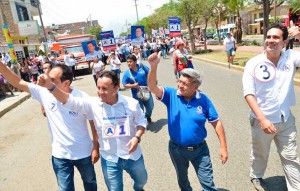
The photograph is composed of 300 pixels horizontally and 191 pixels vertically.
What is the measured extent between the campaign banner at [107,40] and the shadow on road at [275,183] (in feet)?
47.9

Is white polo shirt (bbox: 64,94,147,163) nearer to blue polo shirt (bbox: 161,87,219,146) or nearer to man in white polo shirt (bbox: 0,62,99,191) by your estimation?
man in white polo shirt (bbox: 0,62,99,191)

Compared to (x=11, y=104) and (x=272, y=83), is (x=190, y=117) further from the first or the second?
(x=11, y=104)

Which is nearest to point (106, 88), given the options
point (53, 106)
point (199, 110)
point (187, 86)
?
point (53, 106)

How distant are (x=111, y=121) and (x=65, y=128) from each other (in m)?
0.49

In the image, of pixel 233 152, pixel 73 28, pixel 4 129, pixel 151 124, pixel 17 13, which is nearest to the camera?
pixel 233 152

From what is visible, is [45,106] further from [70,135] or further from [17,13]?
[17,13]

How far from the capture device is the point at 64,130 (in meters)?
3.01

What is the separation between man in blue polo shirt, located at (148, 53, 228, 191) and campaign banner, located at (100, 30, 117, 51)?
1490 centimetres

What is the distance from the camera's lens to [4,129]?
28.2 ft

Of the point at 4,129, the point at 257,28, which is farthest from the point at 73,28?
the point at 4,129

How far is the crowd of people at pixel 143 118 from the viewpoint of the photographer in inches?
115

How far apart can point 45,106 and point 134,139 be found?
968 mm

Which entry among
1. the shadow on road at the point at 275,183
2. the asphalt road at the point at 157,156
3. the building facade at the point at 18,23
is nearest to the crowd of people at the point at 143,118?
the shadow on road at the point at 275,183

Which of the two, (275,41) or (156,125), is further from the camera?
(156,125)
